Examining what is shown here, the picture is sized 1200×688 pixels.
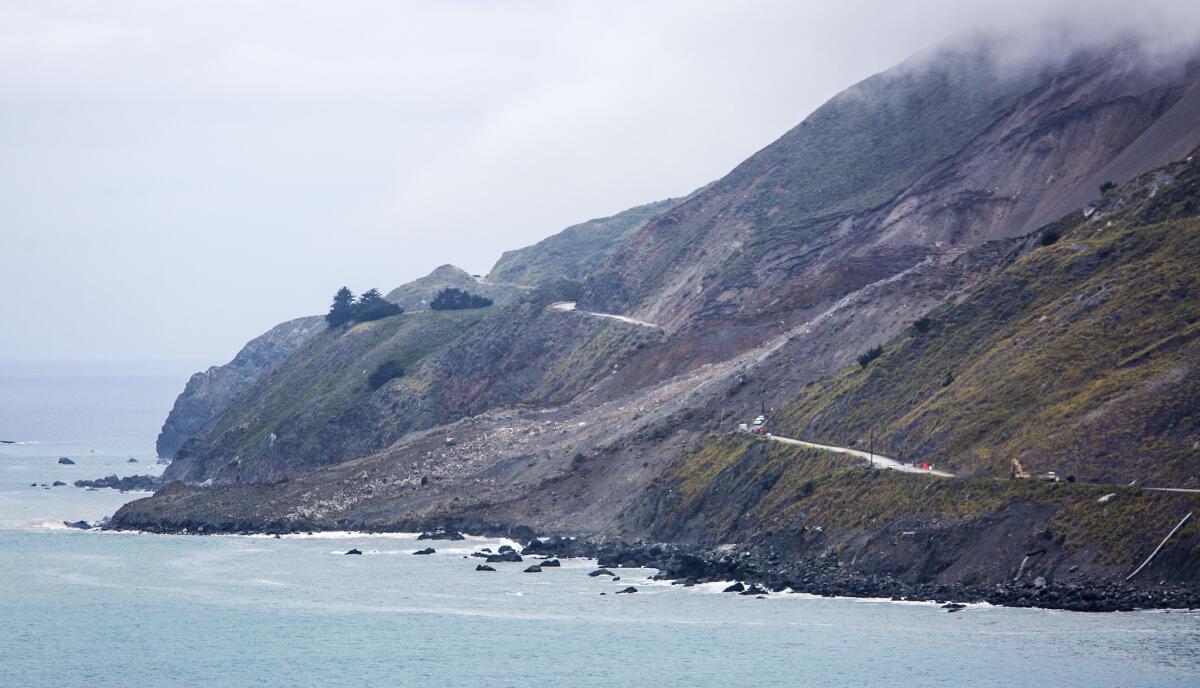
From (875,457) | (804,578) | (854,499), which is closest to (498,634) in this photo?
(804,578)

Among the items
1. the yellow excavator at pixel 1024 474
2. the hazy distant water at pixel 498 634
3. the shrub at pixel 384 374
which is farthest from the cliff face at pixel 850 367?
the hazy distant water at pixel 498 634

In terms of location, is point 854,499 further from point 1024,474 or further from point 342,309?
point 342,309

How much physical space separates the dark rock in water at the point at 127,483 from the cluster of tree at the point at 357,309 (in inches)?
1507

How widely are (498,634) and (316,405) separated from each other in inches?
3380

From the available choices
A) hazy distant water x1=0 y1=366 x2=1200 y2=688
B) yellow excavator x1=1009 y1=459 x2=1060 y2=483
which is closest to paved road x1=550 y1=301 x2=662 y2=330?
hazy distant water x1=0 y1=366 x2=1200 y2=688

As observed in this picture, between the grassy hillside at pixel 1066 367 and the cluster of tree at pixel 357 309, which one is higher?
the cluster of tree at pixel 357 309

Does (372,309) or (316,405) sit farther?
(372,309)

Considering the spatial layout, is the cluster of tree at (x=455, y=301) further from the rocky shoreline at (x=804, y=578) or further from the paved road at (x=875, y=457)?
the paved road at (x=875, y=457)

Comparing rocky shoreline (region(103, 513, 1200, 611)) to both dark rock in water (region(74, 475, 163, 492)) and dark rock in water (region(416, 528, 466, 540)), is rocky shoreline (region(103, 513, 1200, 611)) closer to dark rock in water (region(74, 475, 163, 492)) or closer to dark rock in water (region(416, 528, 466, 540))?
dark rock in water (region(416, 528, 466, 540))

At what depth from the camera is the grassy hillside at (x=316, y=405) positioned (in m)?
147

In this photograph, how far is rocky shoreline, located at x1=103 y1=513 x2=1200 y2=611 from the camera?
Result: 6756cm

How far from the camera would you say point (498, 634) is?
72688 mm

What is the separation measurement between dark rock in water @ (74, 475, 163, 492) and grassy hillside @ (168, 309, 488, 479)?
436cm

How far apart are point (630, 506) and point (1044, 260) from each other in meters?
32.1
